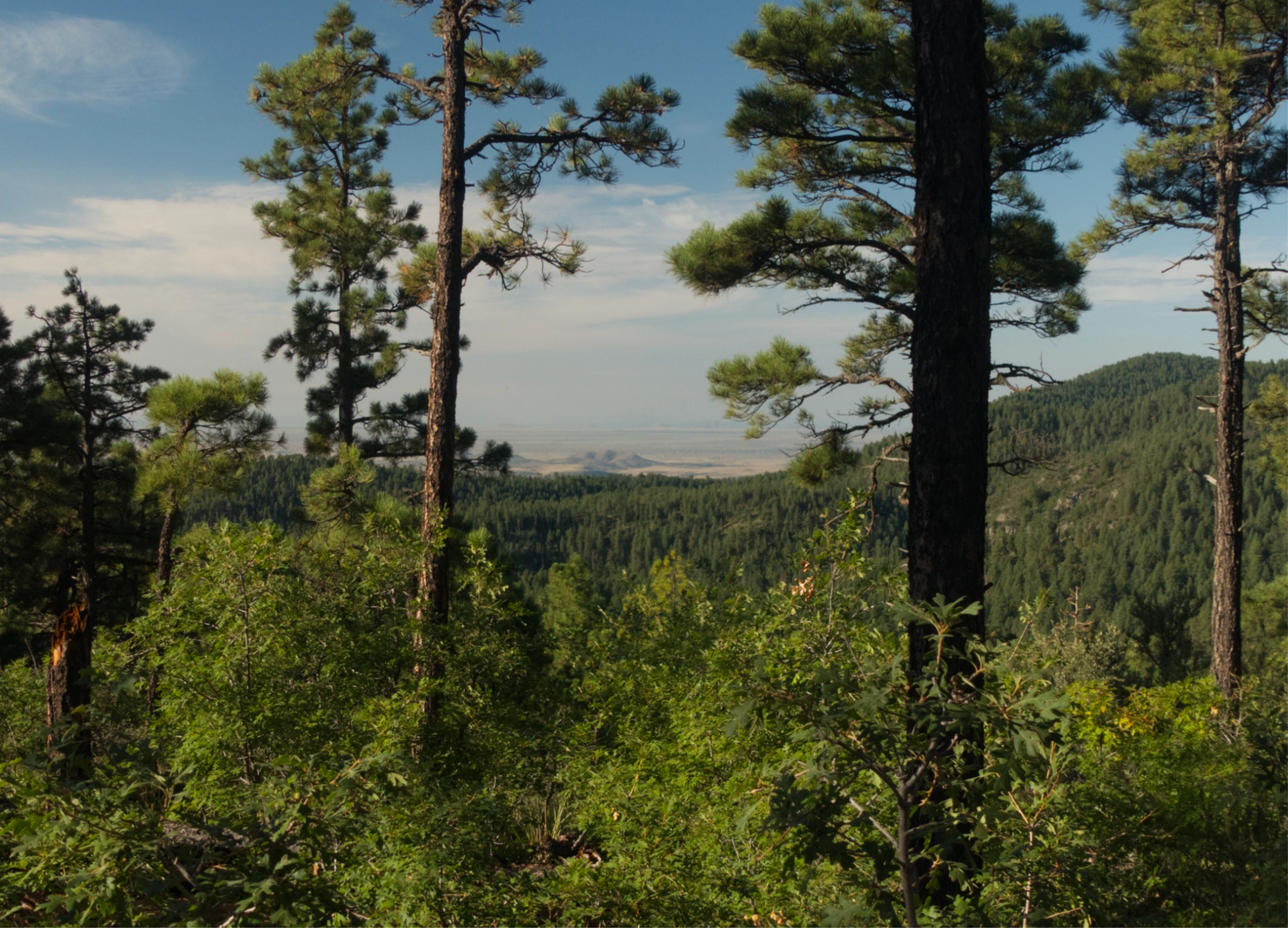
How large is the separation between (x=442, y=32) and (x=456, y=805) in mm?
6058

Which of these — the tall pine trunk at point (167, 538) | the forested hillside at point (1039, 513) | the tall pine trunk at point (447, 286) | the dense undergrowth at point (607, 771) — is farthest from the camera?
the forested hillside at point (1039, 513)

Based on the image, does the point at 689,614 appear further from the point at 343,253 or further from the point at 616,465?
the point at 616,465

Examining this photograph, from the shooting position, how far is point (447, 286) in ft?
19.6

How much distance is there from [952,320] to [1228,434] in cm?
733

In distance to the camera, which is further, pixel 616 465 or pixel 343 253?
pixel 616 465

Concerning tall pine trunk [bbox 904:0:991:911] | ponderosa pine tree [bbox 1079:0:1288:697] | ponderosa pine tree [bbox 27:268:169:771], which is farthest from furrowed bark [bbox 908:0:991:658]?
ponderosa pine tree [bbox 27:268:169:771]

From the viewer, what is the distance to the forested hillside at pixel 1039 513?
209ft

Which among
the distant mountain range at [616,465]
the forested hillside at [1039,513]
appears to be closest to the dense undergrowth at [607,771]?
the forested hillside at [1039,513]

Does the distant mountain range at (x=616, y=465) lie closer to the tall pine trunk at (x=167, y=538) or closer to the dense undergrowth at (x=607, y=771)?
the tall pine trunk at (x=167, y=538)

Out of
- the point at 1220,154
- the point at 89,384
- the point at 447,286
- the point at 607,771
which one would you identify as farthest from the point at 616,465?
the point at 607,771

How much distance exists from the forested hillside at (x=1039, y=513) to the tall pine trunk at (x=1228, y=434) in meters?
48.2

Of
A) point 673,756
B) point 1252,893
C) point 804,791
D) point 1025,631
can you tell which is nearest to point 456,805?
point 673,756

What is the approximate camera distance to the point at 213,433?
30.4 ft

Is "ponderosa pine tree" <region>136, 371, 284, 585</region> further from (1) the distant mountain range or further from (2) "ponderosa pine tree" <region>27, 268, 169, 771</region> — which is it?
(1) the distant mountain range
